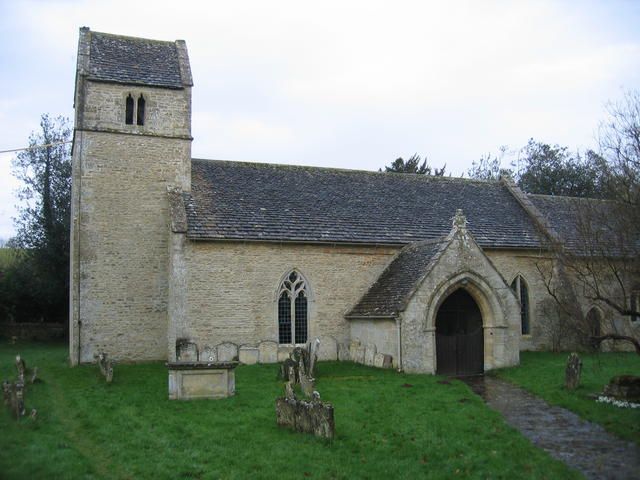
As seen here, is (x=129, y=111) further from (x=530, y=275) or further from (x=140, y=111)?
(x=530, y=275)

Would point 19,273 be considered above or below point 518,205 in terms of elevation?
below

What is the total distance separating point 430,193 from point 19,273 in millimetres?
27739

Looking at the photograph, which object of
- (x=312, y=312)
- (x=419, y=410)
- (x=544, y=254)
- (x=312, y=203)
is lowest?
(x=419, y=410)

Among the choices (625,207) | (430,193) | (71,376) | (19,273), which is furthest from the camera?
(19,273)

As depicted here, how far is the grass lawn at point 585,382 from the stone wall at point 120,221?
14250 millimetres

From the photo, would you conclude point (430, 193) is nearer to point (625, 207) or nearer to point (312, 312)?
point (312, 312)

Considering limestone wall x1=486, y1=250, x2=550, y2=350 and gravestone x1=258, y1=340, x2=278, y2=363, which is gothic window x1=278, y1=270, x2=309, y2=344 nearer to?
gravestone x1=258, y1=340, x2=278, y2=363

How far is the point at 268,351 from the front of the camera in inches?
952

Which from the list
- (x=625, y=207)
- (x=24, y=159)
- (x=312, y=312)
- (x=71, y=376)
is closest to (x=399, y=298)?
(x=312, y=312)

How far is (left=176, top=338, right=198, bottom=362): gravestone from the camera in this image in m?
22.9

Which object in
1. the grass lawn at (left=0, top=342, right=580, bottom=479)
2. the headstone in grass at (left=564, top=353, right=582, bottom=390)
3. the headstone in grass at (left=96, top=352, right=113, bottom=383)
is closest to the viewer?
the grass lawn at (left=0, top=342, right=580, bottom=479)

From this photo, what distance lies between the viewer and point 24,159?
46188 mm

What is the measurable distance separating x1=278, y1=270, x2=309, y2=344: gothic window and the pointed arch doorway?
219 inches

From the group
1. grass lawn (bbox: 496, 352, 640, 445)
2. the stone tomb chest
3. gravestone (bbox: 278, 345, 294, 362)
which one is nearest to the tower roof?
gravestone (bbox: 278, 345, 294, 362)
